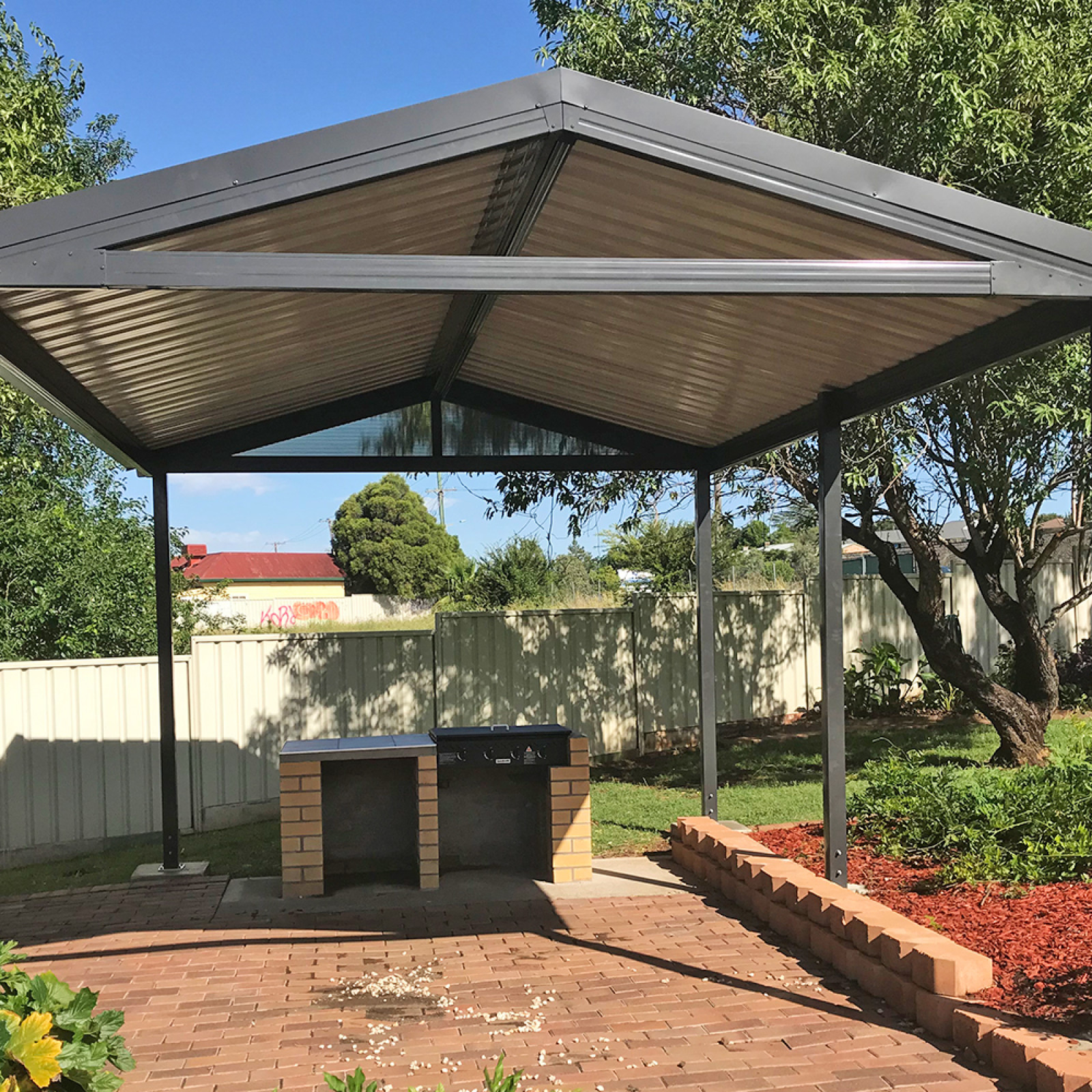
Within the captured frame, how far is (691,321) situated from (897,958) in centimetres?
335

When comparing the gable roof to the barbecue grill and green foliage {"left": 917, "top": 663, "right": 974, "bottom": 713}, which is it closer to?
green foliage {"left": 917, "top": 663, "right": 974, "bottom": 713}

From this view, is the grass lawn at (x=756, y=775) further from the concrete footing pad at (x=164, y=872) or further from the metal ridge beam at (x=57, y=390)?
the metal ridge beam at (x=57, y=390)

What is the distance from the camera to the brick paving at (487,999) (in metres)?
4.39

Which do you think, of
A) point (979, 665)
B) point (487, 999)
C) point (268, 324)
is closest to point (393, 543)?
point (979, 665)

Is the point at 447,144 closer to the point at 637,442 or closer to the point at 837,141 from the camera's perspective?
the point at 637,442

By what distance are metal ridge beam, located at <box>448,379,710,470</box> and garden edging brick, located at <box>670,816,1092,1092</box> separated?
301cm

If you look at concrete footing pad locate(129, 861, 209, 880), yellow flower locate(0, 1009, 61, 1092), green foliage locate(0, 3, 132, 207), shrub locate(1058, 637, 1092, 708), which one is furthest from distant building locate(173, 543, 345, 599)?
yellow flower locate(0, 1009, 61, 1092)

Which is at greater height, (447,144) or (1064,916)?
(447,144)

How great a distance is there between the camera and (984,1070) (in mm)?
4250

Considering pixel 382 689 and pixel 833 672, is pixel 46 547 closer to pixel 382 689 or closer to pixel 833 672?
pixel 382 689

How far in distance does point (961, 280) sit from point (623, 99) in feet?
4.84

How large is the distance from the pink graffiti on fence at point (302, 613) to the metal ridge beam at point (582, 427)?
32266 millimetres

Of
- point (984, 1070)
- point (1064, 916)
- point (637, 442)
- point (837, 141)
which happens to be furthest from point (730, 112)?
point (984, 1070)

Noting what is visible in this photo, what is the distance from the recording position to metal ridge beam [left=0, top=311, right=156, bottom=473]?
490 cm
